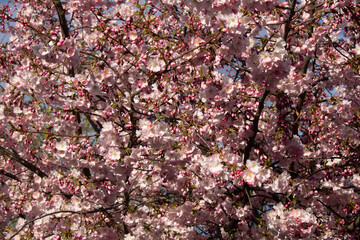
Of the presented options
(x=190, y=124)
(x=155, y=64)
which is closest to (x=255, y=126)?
(x=190, y=124)

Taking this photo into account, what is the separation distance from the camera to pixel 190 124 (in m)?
5.19

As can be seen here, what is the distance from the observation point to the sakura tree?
4973mm

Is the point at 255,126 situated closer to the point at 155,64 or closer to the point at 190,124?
the point at 190,124

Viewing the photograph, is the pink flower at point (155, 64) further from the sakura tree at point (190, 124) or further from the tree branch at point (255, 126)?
the tree branch at point (255, 126)

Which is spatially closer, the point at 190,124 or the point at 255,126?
the point at 190,124

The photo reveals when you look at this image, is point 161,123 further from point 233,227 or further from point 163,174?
point 233,227

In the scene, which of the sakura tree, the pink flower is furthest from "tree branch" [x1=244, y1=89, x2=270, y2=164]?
the pink flower

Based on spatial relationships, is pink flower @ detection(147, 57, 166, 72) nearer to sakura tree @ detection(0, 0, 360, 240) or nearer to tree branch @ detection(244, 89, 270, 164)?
sakura tree @ detection(0, 0, 360, 240)

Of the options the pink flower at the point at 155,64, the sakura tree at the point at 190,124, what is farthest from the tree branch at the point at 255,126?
the pink flower at the point at 155,64

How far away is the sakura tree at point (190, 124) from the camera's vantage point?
497 cm

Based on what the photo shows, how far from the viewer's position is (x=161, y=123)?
488cm

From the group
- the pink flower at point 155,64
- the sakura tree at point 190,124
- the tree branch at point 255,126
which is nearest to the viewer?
the sakura tree at point 190,124

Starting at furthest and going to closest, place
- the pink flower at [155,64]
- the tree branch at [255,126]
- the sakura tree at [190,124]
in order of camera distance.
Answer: the tree branch at [255,126] → the pink flower at [155,64] → the sakura tree at [190,124]

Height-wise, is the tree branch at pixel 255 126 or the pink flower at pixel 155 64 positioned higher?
the pink flower at pixel 155 64
